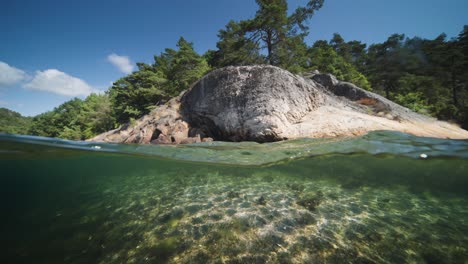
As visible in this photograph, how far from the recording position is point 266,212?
151 inches

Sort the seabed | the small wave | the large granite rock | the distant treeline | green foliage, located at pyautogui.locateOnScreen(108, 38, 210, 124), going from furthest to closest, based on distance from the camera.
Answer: green foliage, located at pyautogui.locateOnScreen(108, 38, 210, 124) < the distant treeline < the large granite rock < the small wave < the seabed

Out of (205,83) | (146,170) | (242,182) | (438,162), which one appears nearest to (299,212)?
(242,182)

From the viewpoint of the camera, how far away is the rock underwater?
33.0ft

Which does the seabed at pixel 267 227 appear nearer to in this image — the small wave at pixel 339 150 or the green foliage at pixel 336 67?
the small wave at pixel 339 150

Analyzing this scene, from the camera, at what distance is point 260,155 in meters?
7.76

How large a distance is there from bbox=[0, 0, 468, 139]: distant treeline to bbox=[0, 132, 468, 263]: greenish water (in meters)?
11.2

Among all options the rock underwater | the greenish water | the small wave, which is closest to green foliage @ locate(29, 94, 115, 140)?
the rock underwater

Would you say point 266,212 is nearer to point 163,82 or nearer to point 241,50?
point 241,50

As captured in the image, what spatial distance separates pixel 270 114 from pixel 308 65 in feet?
60.2

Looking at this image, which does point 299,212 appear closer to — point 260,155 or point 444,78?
point 260,155

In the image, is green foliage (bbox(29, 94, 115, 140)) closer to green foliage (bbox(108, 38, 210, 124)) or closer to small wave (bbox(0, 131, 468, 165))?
green foliage (bbox(108, 38, 210, 124))

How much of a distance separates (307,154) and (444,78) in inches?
1279

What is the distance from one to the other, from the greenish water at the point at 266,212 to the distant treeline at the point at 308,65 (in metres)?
11.2

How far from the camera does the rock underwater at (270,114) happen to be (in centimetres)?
1005
